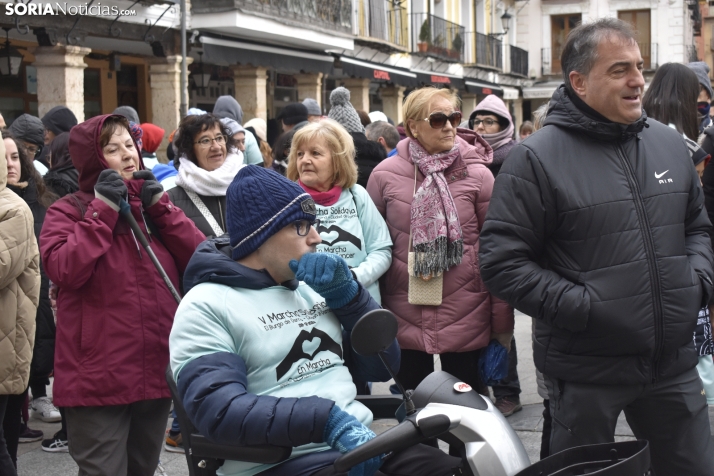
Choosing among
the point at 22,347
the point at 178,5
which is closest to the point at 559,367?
the point at 22,347

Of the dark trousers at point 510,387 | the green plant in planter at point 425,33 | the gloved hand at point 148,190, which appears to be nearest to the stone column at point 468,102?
the green plant in planter at point 425,33

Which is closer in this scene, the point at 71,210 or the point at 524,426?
the point at 71,210

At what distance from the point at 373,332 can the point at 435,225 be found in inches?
71.9

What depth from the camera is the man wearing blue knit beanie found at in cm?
221

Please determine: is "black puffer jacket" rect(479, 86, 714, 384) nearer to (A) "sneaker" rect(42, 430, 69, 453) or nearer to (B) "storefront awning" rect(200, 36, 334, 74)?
(A) "sneaker" rect(42, 430, 69, 453)

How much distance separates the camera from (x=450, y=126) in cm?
409

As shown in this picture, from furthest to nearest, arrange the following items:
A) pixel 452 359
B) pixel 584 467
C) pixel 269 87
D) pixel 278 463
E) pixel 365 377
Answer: pixel 269 87 < pixel 452 359 < pixel 365 377 < pixel 278 463 < pixel 584 467

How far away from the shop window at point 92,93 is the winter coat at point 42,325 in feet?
33.6

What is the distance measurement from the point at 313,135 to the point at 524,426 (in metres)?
2.20

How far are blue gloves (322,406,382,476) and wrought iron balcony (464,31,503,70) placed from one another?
29.5 m

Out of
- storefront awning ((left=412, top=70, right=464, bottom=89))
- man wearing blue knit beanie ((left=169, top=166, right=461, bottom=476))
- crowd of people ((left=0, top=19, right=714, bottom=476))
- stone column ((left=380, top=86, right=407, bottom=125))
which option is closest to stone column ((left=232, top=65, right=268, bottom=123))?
storefront awning ((left=412, top=70, right=464, bottom=89))

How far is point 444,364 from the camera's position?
412 centimetres

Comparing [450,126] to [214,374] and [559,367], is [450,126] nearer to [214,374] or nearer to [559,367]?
[559,367]

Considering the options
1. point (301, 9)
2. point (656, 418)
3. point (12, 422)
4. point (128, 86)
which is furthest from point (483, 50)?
point (656, 418)
